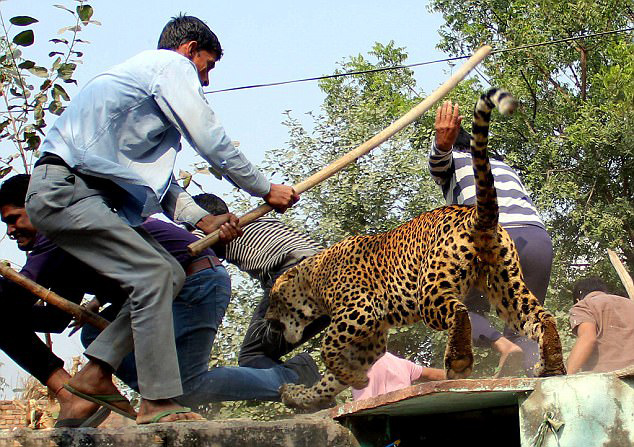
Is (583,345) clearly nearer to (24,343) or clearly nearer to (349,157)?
(349,157)

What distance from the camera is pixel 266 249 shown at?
5.79 metres

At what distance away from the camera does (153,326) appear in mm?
3719

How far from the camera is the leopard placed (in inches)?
163

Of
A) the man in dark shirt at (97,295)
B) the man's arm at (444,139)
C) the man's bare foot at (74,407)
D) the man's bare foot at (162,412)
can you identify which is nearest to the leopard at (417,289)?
the man's arm at (444,139)

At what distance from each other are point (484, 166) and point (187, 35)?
1.54 meters

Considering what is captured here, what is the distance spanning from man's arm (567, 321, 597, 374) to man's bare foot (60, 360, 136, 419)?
9.99 ft

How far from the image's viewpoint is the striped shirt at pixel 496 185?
5078 mm

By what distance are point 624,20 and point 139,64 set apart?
13.9 m

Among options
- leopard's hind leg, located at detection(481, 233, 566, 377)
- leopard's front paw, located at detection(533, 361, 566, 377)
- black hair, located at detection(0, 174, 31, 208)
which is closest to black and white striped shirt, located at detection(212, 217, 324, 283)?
black hair, located at detection(0, 174, 31, 208)

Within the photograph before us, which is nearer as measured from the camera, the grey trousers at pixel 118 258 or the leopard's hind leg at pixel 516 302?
the grey trousers at pixel 118 258

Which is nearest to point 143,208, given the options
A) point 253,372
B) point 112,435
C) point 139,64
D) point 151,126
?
point 151,126

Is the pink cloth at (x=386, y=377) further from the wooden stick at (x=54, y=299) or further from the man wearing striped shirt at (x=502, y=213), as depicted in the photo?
the wooden stick at (x=54, y=299)

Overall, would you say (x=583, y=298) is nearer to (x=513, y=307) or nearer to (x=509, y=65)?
(x=513, y=307)

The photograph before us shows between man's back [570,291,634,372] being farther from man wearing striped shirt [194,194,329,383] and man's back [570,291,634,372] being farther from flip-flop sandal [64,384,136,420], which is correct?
flip-flop sandal [64,384,136,420]
